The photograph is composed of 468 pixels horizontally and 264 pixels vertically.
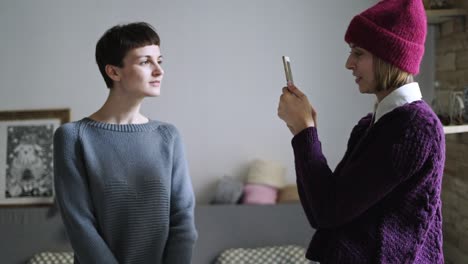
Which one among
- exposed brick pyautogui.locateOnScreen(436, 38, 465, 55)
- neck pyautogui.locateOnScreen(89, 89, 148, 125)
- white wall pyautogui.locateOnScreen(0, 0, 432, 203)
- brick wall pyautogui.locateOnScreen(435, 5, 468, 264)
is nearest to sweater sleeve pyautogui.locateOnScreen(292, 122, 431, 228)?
neck pyautogui.locateOnScreen(89, 89, 148, 125)

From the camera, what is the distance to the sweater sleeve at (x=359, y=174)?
93cm

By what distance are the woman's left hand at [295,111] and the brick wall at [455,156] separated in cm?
113

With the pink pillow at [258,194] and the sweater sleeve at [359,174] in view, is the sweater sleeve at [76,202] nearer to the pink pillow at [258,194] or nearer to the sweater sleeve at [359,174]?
the sweater sleeve at [359,174]

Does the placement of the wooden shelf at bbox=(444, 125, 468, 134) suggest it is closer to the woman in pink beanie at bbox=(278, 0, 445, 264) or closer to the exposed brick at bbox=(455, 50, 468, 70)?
the exposed brick at bbox=(455, 50, 468, 70)

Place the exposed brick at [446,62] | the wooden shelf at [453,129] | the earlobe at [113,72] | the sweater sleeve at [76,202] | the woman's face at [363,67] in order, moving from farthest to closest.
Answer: the exposed brick at [446,62], the wooden shelf at [453,129], the earlobe at [113,72], the sweater sleeve at [76,202], the woman's face at [363,67]

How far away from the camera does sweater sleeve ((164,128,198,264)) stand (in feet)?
3.99

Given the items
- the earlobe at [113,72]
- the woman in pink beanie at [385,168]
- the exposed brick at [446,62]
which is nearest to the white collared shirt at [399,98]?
the woman in pink beanie at [385,168]

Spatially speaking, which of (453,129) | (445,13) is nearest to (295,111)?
(453,129)

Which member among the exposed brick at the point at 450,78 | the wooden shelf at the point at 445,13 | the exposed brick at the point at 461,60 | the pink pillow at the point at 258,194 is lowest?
the pink pillow at the point at 258,194

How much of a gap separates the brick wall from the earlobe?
1.40 meters

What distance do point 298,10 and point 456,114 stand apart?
984 mm

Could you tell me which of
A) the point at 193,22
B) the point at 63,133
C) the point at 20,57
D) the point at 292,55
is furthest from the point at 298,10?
the point at 63,133

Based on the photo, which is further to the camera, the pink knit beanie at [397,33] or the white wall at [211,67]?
the white wall at [211,67]

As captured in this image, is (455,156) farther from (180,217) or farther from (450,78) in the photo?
(180,217)
